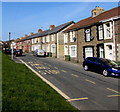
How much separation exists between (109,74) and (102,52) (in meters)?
7.58

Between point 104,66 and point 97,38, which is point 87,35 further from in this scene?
point 104,66

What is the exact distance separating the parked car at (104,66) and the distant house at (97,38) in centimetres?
351

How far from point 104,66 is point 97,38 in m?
8.22

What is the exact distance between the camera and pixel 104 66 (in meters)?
14.4

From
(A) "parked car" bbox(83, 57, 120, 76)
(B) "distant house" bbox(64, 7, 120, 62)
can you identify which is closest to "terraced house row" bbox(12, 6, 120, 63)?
(B) "distant house" bbox(64, 7, 120, 62)

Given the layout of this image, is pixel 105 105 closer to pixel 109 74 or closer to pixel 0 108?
pixel 0 108

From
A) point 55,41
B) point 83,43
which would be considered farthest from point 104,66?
point 55,41

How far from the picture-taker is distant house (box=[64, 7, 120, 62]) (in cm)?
1827

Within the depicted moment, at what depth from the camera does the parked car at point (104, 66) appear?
13484 millimetres

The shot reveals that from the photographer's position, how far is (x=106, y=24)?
20016 millimetres

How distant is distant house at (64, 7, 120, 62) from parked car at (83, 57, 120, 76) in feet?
11.5

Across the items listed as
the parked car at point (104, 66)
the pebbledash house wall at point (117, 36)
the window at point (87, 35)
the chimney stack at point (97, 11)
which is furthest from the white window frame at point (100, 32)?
the chimney stack at point (97, 11)

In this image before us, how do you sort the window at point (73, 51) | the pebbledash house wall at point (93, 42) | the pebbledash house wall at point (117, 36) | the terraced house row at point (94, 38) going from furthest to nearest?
the window at point (73, 51), the terraced house row at point (94, 38), the pebbledash house wall at point (93, 42), the pebbledash house wall at point (117, 36)

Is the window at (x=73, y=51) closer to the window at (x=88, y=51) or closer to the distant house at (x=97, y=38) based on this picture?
the distant house at (x=97, y=38)
